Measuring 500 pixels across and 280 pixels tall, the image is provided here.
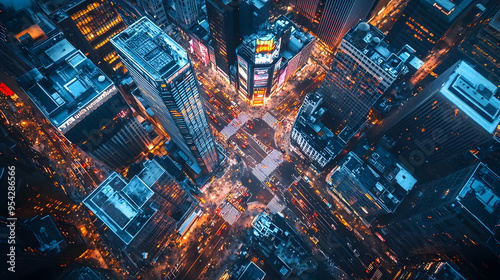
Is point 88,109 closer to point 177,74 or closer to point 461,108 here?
point 177,74

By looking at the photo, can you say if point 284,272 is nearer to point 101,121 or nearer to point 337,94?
point 337,94

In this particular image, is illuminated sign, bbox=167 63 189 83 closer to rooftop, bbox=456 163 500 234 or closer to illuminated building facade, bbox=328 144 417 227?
illuminated building facade, bbox=328 144 417 227

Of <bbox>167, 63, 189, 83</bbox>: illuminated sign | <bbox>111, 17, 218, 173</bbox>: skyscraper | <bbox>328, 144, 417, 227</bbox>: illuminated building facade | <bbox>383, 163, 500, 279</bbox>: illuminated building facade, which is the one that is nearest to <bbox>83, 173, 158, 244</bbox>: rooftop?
<bbox>111, 17, 218, 173</bbox>: skyscraper

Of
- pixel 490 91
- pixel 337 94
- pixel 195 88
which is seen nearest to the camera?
pixel 195 88

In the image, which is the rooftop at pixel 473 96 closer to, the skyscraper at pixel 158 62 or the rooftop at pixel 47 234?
the skyscraper at pixel 158 62

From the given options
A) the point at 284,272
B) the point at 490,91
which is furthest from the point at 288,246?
the point at 490,91

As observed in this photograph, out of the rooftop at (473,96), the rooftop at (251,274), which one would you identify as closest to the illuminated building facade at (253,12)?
the rooftop at (473,96)
